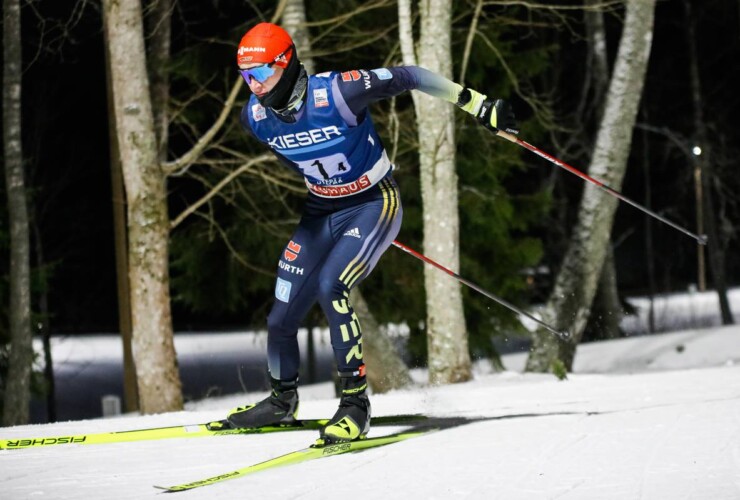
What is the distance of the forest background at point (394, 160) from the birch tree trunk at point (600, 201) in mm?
532

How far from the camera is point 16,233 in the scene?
12.2 metres

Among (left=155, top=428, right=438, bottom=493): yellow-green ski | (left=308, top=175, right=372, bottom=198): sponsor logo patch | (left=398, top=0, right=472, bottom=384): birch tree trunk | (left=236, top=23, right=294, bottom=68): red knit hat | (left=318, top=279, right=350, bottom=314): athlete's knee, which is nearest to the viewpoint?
(left=155, top=428, right=438, bottom=493): yellow-green ski

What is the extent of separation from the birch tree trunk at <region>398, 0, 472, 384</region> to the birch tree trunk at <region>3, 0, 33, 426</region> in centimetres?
561

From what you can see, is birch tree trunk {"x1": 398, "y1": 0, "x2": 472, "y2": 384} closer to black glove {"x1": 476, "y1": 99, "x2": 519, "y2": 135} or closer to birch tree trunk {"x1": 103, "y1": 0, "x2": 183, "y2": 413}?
birch tree trunk {"x1": 103, "y1": 0, "x2": 183, "y2": 413}

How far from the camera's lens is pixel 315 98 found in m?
4.48

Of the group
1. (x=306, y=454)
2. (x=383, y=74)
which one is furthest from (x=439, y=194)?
(x=306, y=454)

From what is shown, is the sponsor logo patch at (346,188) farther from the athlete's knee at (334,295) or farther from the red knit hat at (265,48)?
the red knit hat at (265,48)

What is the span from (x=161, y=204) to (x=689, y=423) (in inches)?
195

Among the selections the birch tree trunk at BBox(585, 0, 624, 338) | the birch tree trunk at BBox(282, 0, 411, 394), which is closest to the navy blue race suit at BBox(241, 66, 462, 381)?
the birch tree trunk at BBox(282, 0, 411, 394)

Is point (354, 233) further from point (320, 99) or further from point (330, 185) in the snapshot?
point (320, 99)

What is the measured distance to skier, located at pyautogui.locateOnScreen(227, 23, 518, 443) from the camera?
4453 mm

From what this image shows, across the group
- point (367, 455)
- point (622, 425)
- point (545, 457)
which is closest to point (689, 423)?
point (622, 425)

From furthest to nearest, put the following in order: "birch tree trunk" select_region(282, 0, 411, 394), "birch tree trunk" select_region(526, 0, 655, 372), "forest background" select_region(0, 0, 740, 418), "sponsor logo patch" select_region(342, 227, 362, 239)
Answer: "forest background" select_region(0, 0, 740, 418) < "birch tree trunk" select_region(282, 0, 411, 394) < "birch tree trunk" select_region(526, 0, 655, 372) < "sponsor logo patch" select_region(342, 227, 362, 239)

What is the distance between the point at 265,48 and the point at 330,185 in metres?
0.80
